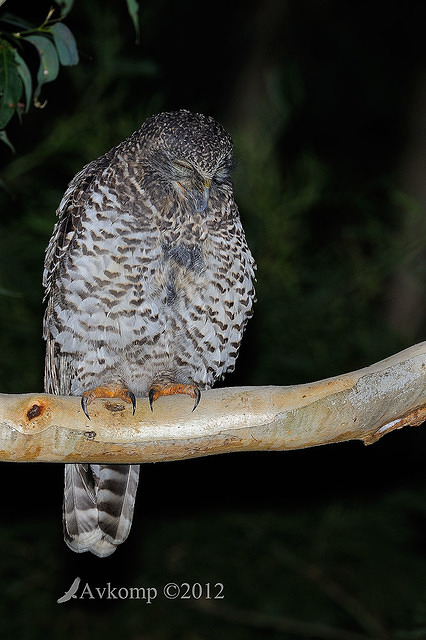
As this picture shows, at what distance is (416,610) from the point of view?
4.98m

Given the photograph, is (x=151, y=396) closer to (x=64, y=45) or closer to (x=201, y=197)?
(x=201, y=197)

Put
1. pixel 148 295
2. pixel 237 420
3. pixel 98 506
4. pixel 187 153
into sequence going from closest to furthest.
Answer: pixel 237 420, pixel 187 153, pixel 148 295, pixel 98 506

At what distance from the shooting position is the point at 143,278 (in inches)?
118

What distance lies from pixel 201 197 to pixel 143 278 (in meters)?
0.34

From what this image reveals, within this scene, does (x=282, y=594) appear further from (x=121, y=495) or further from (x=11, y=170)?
(x=11, y=170)

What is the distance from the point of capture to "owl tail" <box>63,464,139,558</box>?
327 cm

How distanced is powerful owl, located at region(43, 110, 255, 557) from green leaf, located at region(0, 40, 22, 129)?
44 cm

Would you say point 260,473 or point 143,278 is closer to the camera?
point 143,278

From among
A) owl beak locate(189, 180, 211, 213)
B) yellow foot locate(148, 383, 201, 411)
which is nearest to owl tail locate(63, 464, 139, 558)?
yellow foot locate(148, 383, 201, 411)

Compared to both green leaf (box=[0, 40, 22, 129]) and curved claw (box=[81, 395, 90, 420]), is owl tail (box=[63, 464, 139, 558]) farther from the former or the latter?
green leaf (box=[0, 40, 22, 129])

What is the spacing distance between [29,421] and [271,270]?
3.18 metres

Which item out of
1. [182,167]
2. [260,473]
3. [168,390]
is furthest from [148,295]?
[260,473]

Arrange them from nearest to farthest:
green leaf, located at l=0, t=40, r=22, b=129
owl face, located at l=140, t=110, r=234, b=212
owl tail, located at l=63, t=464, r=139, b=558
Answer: green leaf, located at l=0, t=40, r=22, b=129, owl face, located at l=140, t=110, r=234, b=212, owl tail, located at l=63, t=464, r=139, b=558

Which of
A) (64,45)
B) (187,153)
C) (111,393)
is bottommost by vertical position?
(111,393)
